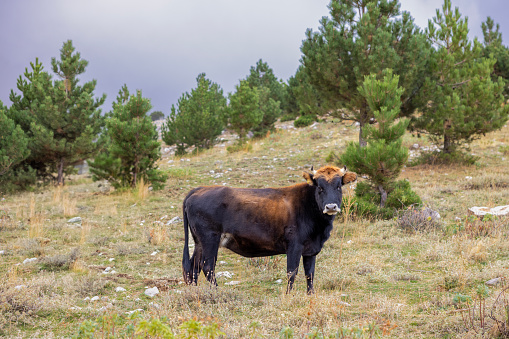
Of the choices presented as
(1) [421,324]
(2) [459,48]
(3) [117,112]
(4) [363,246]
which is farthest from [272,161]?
(1) [421,324]

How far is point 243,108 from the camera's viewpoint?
26.5 m

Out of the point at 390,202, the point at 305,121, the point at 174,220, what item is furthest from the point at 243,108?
the point at 390,202

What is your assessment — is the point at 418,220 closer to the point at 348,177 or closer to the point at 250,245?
the point at 348,177

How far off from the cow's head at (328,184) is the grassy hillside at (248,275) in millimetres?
1271

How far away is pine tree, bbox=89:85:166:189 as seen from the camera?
15.4m

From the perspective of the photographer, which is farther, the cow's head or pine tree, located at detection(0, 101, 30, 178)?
pine tree, located at detection(0, 101, 30, 178)

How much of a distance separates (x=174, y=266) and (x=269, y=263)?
1.81 m

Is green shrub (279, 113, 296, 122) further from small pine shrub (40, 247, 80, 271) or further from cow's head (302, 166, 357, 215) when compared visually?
cow's head (302, 166, 357, 215)

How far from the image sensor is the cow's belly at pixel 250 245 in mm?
6027

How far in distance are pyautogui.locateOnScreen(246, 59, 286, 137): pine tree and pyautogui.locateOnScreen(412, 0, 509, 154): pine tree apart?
15911mm

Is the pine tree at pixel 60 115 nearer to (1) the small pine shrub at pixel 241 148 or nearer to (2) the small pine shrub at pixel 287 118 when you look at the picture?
(1) the small pine shrub at pixel 241 148

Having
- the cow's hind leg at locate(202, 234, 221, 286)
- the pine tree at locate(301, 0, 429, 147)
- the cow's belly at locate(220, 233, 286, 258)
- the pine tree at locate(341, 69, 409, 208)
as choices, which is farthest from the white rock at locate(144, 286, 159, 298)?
the pine tree at locate(301, 0, 429, 147)

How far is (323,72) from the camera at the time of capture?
16859mm

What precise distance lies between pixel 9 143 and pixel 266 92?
885 inches
